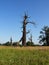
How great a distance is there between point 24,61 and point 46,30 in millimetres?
62767

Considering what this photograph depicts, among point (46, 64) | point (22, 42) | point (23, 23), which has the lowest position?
point (46, 64)

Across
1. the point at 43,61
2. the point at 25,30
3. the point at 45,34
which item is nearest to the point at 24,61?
the point at 43,61

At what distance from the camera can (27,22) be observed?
3972 centimetres

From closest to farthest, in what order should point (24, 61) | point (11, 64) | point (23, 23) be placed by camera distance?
point (11, 64)
point (24, 61)
point (23, 23)

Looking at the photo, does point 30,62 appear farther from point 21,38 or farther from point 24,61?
point 21,38

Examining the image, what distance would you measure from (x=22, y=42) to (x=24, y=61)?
82.0 feet

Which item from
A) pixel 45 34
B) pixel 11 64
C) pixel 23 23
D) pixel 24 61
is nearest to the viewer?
pixel 11 64

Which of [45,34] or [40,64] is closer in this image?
[40,64]

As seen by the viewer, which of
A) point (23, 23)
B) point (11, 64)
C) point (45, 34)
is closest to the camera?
point (11, 64)

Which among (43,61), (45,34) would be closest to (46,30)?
(45,34)

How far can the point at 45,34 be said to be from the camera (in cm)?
7606

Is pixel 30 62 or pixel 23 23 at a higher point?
pixel 23 23

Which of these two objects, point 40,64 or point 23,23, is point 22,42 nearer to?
point 23,23

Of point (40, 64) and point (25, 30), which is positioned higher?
point (25, 30)
